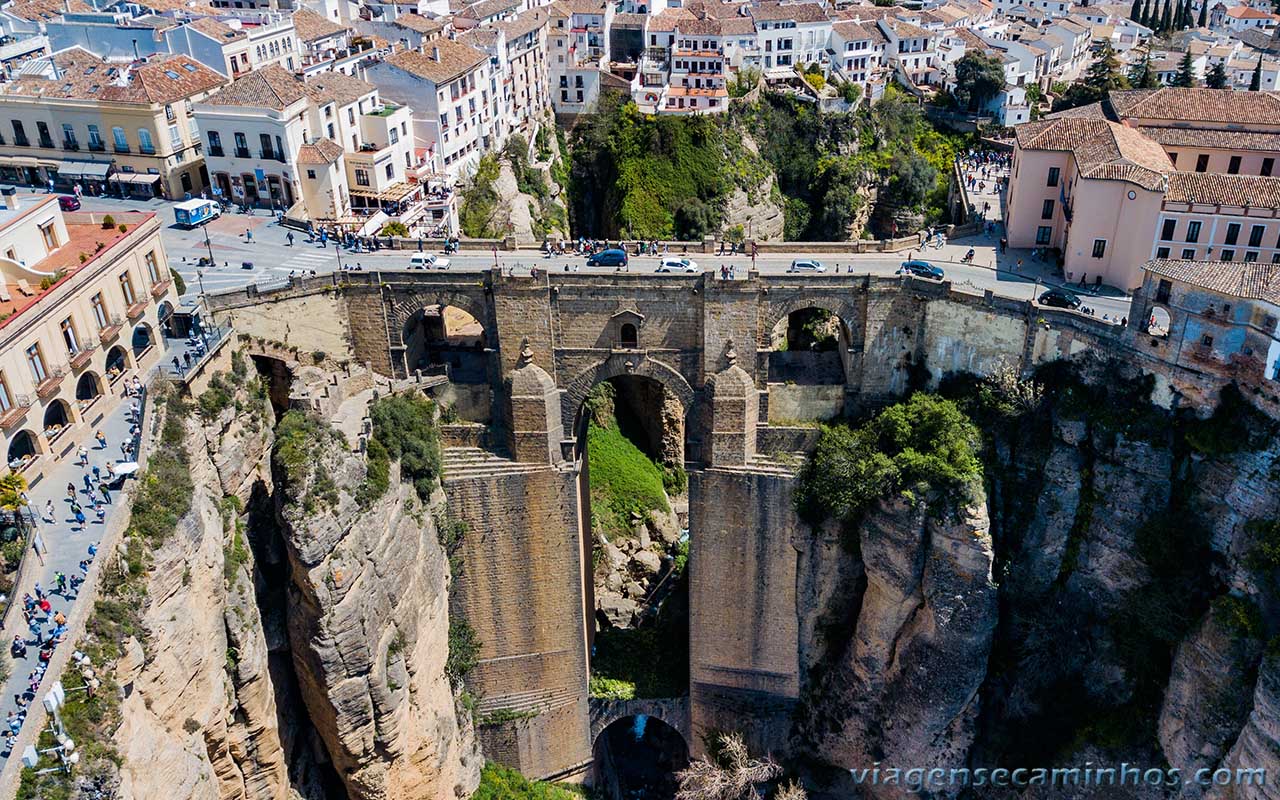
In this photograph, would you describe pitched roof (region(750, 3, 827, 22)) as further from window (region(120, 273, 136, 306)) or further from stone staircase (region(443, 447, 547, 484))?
window (region(120, 273, 136, 306))

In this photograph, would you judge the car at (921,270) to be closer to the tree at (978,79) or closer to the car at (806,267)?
the car at (806,267)

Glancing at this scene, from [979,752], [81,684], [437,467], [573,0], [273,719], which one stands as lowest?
[979,752]

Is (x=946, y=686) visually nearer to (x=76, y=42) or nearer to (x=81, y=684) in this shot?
(x=81, y=684)

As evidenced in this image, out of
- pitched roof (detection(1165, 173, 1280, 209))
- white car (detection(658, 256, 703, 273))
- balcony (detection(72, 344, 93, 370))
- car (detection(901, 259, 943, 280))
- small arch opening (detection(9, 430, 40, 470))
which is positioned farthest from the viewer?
white car (detection(658, 256, 703, 273))

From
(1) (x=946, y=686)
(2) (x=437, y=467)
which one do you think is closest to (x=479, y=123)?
(2) (x=437, y=467)

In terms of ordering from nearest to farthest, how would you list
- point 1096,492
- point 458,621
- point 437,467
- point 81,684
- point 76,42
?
1. point 81,684
2. point 1096,492
3. point 437,467
4. point 458,621
5. point 76,42

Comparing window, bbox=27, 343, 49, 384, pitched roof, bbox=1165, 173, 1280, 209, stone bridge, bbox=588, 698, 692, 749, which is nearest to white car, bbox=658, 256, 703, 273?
pitched roof, bbox=1165, 173, 1280, 209
